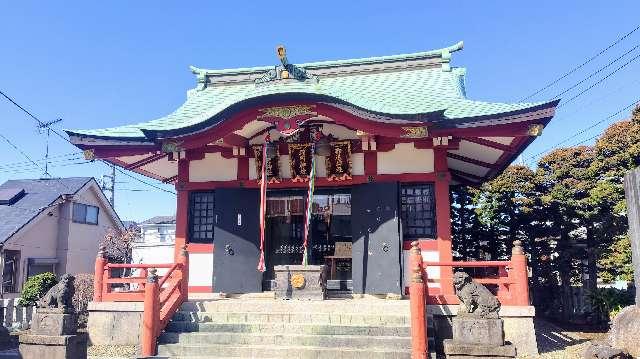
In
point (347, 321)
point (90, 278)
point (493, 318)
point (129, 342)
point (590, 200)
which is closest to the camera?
point (493, 318)

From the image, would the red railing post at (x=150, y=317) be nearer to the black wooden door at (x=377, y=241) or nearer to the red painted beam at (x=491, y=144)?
the black wooden door at (x=377, y=241)

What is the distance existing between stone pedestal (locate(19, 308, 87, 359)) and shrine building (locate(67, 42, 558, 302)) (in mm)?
3957

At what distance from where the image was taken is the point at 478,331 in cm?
708

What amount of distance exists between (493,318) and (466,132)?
4.95 m

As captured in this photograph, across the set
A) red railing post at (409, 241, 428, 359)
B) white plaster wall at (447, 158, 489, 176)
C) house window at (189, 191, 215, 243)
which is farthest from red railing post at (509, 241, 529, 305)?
house window at (189, 191, 215, 243)

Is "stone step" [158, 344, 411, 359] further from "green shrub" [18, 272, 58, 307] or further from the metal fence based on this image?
"green shrub" [18, 272, 58, 307]

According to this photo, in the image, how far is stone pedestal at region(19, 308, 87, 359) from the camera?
8891 millimetres

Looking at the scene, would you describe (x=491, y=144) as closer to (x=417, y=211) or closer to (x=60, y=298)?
(x=417, y=211)

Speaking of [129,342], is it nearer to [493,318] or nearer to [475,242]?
[493,318]

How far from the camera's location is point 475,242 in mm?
17922

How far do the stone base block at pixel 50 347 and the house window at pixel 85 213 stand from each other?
2251cm

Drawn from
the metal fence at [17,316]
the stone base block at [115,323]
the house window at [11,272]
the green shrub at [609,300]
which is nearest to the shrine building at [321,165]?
the stone base block at [115,323]

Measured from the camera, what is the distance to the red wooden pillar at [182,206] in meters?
13.2

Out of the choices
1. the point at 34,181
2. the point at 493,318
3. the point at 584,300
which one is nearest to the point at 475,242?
the point at 584,300
